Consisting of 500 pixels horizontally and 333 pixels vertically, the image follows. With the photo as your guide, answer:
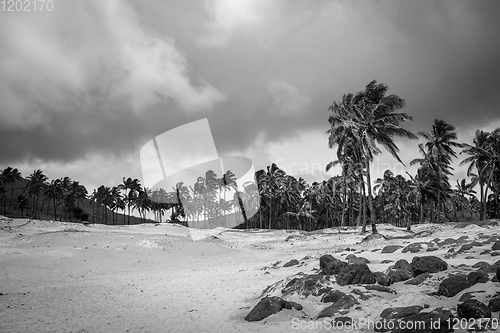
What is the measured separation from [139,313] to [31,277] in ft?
30.9

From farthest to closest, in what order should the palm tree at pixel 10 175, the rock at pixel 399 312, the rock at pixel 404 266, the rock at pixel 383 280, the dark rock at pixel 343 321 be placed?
the palm tree at pixel 10 175
the rock at pixel 404 266
the rock at pixel 383 280
the dark rock at pixel 343 321
the rock at pixel 399 312

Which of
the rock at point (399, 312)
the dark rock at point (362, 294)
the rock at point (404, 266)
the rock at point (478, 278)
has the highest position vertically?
the rock at point (478, 278)

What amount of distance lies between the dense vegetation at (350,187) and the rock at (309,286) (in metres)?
16.1

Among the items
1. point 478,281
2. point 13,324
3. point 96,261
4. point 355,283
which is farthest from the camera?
point 96,261

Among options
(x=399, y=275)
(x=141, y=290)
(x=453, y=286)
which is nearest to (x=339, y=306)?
(x=399, y=275)

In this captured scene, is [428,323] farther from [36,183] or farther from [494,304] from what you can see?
[36,183]

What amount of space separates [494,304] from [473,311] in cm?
59

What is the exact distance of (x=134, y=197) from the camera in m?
84.8

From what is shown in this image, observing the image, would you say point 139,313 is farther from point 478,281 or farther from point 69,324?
point 478,281

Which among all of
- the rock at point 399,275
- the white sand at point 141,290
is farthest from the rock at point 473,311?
the rock at point 399,275

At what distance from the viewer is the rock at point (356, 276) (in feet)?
30.6

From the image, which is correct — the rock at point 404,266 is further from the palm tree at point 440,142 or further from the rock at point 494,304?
the palm tree at point 440,142

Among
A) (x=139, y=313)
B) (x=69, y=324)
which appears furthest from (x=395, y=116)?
(x=69, y=324)

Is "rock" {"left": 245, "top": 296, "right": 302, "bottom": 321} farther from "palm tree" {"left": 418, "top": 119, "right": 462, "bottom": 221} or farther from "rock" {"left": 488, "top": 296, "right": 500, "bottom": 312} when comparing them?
"palm tree" {"left": 418, "top": 119, "right": 462, "bottom": 221}
